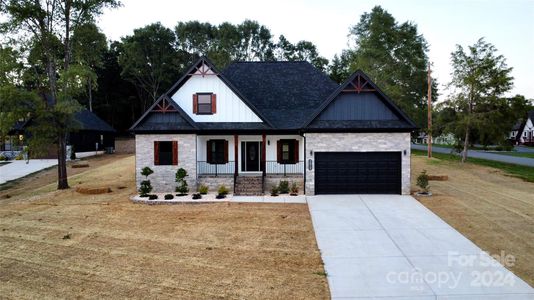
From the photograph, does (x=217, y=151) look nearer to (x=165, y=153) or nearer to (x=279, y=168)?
(x=165, y=153)

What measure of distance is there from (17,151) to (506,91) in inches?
1935

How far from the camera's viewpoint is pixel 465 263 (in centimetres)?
1013

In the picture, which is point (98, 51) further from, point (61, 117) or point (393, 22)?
point (393, 22)

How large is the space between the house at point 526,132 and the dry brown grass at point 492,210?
52.4m

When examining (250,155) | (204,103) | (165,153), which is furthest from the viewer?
(250,155)

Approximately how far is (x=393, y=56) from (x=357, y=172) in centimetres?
3255

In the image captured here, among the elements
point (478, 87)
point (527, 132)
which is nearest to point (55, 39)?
point (478, 87)

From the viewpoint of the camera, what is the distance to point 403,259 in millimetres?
10430

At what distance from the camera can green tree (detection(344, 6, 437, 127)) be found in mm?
44500

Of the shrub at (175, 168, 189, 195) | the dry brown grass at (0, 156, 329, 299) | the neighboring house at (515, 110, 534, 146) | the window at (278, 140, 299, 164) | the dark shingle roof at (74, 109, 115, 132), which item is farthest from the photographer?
the neighboring house at (515, 110, 534, 146)

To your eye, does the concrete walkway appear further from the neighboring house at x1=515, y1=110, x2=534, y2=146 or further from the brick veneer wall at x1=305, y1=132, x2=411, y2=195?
the neighboring house at x1=515, y1=110, x2=534, y2=146

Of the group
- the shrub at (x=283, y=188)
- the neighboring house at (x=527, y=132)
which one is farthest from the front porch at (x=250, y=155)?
the neighboring house at (x=527, y=132)

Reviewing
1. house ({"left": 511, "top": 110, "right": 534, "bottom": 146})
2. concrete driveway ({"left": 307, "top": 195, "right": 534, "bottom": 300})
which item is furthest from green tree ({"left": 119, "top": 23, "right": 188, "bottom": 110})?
house ({"left": 511, "top": 110, "right": 534, "bottom": 146})

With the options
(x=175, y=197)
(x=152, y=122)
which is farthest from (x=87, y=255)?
(x=152, y=122)
